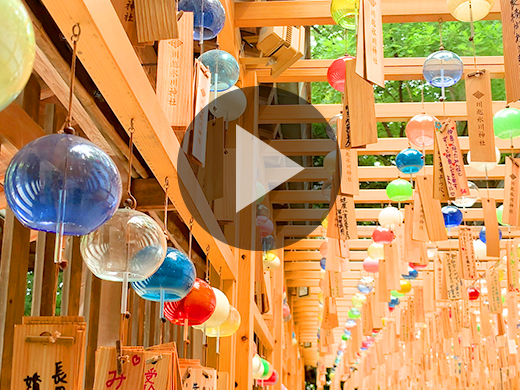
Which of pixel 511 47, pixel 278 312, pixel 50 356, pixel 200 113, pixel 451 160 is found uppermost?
pixel 511 47

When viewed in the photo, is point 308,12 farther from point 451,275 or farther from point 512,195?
point 451,275

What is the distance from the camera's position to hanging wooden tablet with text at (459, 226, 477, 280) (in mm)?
4547

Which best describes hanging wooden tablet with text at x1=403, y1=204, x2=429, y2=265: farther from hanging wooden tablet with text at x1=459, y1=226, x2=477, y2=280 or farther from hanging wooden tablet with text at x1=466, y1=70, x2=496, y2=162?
hanging wooden tablet with text at x1=466, y1=70, x2=496, y2=162

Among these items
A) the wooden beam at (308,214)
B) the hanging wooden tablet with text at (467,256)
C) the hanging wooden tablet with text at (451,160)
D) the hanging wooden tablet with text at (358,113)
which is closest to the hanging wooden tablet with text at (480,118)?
the hanging wooden tablet with text at (451,160)

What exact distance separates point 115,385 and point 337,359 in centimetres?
1878

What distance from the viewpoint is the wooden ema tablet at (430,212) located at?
314 cm

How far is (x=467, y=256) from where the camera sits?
462 centimetres

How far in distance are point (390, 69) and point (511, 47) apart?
1852 millimetres

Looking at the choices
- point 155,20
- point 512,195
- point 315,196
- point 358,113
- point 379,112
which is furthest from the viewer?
A: point 315,196

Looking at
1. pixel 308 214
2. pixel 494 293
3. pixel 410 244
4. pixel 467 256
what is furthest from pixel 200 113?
pixel 308 214

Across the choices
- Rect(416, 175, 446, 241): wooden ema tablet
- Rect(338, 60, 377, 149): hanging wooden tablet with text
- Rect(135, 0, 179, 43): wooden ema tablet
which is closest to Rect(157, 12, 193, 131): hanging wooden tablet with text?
Rect(135, 0, 179, 43): wooden ema tablet

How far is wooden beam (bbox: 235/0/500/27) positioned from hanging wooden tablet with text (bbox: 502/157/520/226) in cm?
84

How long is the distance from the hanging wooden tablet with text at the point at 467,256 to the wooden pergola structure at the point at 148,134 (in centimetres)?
72

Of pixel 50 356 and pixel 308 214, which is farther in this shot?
pixel 308 214
